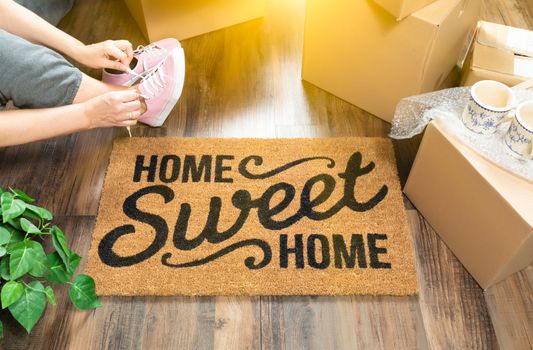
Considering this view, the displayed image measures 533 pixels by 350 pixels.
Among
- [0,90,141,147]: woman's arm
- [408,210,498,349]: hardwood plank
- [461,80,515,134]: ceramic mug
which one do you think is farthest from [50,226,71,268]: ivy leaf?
[461,80,515,134]: ceramic mug

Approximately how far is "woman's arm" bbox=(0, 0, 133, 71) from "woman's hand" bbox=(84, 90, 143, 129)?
14 cm

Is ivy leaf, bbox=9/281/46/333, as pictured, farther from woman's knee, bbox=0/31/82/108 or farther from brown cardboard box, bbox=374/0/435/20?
brown cardboard box, bbox=374/0/435/20

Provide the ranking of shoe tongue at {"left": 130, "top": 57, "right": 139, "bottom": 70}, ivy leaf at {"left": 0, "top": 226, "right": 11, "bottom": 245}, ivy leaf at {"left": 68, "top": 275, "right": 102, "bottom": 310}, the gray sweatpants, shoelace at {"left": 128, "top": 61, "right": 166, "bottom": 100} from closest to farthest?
ivy leaf at {"left": 0, "top": 226, "right": 11, "bottom": 245} < ivy leaf at {"left": 68, "top": 275, "right": 102, "bottom": 310} < the gray sweatpants < shoelace at {"left": 128, "top": 61, "right": 166, "bottom": 100} < shoe tongue at {"left": 130, "top": 57, "right": 139, "bottom": 70}

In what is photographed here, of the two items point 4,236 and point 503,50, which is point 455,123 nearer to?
point 503,50

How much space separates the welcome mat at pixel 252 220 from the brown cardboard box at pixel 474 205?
106 mm

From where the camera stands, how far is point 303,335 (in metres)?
1.06

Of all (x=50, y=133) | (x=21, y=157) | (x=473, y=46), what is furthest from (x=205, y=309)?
(x=473, y=46)

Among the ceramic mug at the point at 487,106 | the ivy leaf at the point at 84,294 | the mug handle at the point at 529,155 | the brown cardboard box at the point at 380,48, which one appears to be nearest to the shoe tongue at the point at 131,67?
the brown cardboard box at the point at 380,48

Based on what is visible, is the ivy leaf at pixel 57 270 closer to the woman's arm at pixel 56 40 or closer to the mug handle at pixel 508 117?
the woman's arm at pixel 56 40

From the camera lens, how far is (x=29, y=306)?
95 centimetres

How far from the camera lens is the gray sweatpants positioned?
1108 millimetres

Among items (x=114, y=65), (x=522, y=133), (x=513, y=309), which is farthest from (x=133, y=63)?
(x=513, y=309)

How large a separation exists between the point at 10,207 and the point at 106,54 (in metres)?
0.55

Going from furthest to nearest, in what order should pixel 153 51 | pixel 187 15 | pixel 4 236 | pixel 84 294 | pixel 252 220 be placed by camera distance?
pixel 187 15 → pixel 153 51 → pixel 252 220 → pixel 84 294 → pixel 4 236
